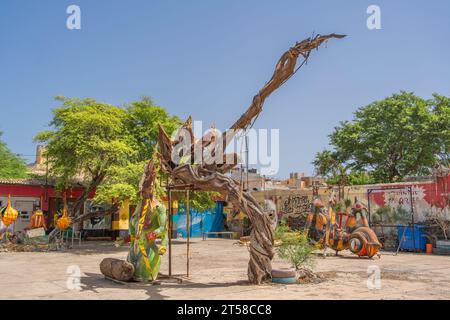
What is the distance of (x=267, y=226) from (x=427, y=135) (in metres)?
23.2

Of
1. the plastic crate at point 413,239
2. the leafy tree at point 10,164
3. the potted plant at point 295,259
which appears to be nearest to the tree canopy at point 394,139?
the plastic crate at point 413,239

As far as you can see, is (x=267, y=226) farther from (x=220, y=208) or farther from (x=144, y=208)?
(x=220, y=208)

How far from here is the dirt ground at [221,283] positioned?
852 centimetres

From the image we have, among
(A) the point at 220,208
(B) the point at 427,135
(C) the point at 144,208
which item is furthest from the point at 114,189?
(B) the point at 427,135

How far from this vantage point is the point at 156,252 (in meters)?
10.1

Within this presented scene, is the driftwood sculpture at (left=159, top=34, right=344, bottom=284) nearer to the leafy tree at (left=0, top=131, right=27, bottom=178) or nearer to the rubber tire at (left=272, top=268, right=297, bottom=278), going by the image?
the rubber tire at (left=272, top=268, right=297, bottom=278)

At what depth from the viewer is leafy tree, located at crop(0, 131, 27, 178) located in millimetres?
35906

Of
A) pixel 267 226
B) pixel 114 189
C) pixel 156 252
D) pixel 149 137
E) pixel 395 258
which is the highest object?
pixel 149 137

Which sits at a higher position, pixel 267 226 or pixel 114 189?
pixel 114 189

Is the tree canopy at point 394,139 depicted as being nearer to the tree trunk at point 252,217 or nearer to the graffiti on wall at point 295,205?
the graffiti on wall at point 295,205

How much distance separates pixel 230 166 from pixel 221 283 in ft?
9.39

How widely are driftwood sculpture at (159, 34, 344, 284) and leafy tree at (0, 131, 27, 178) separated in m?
29.9

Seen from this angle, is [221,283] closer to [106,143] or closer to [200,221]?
[106,143]
